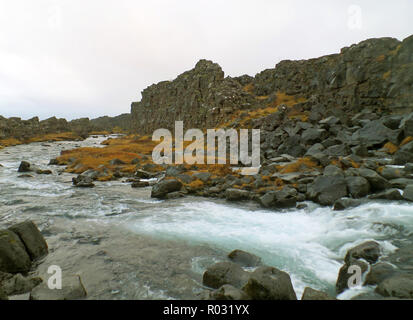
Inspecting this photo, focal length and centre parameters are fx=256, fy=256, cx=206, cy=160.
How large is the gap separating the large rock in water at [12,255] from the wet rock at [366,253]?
398 inches

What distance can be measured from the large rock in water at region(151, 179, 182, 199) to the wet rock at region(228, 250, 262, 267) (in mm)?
10553

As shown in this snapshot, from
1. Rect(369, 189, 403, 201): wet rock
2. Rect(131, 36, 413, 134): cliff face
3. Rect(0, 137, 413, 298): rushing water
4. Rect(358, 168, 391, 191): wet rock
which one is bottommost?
Rect(0, 137, 413, 298): rushing water

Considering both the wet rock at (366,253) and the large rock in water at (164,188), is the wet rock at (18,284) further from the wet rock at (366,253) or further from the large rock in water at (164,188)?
the large rock in water at (164,188)

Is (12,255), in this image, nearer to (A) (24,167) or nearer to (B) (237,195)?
(B) (237,195)

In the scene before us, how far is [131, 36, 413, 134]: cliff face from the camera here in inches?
1266

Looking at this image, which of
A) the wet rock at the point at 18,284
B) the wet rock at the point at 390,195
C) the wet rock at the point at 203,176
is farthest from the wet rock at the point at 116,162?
the wet rock at the point at 390,195

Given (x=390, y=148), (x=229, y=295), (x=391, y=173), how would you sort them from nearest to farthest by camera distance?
1. (x=229, y=295)
2. (x=391, y=173)
3. (x=390, y=148)

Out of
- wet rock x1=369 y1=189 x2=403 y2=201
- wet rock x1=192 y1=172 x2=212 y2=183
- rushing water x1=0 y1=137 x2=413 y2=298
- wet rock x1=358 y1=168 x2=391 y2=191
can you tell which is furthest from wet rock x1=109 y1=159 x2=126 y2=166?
wet rock x1=369 y1=189 x2=403 y2=201

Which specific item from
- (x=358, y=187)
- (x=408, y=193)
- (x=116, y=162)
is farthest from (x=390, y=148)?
(x=116, y=162)

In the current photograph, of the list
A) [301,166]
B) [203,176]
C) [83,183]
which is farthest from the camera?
[83,183]

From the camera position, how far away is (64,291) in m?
6.26

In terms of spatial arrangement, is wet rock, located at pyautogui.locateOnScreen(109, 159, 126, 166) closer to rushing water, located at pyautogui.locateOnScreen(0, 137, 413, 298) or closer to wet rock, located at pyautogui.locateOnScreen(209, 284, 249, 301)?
rushing water, located at pyautogui.locateOnScreen(0, 137, 413, 298)

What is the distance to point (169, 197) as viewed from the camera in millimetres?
18766

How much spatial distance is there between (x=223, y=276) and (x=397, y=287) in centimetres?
417
